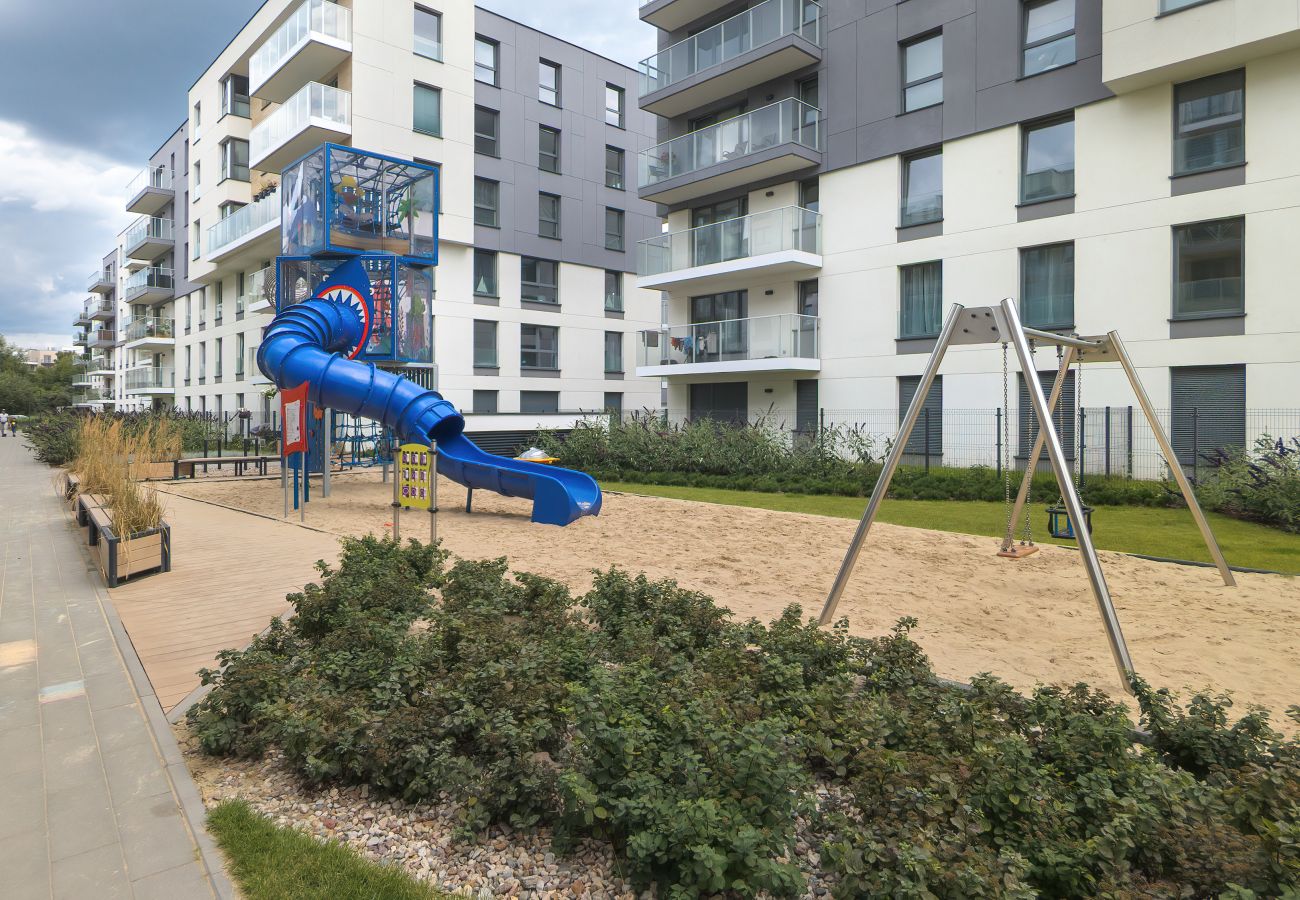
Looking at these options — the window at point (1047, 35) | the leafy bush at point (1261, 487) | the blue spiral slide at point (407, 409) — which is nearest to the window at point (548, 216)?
the blue spiral slide at point (407, 409)

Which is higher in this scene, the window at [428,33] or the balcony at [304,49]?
the window at [428,33]

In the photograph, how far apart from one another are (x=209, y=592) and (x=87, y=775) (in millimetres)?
4024

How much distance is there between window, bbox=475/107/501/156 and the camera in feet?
103

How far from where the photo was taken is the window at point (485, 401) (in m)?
31.2

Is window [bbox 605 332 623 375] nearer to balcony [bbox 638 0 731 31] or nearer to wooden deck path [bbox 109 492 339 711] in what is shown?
balcony [bbox 638 0 731 31]

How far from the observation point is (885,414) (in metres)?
21.9

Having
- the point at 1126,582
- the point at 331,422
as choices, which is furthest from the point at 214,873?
the point at 331,422

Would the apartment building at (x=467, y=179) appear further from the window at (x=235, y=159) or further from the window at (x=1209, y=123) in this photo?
the window at (x=1209, y=123)

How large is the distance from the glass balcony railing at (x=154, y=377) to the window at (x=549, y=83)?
30.0 metres

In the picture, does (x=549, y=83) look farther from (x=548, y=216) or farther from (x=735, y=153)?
(x=735, y=153)

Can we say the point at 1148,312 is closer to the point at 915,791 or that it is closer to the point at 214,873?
Result: the point at 915,791

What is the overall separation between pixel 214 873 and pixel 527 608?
138 inches

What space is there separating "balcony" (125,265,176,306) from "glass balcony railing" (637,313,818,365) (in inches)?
1398

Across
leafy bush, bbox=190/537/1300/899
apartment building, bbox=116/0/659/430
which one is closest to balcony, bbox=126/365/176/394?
apartment building, bbox=116/0/659/430
